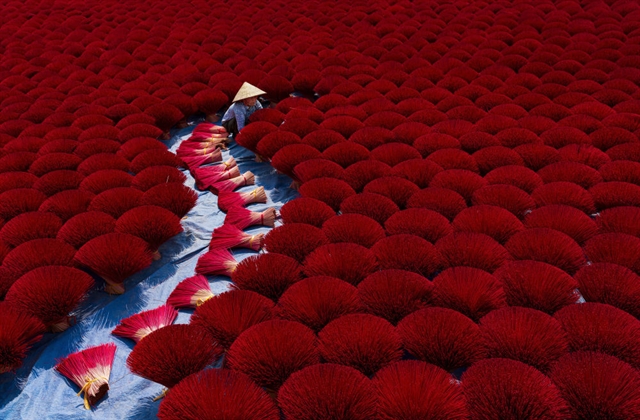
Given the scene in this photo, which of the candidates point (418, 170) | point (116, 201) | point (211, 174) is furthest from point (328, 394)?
point (211, 174)

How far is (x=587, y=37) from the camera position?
3.66m

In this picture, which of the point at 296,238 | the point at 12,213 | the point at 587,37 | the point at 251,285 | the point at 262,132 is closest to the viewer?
the point at 251,285

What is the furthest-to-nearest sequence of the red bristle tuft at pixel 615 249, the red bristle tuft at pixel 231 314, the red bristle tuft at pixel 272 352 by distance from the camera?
1. the red bristle tuft at pixel 615 249
2. the red bristle tuft at pixel 231 314
3. the red bristle tuft at pixel 272 352

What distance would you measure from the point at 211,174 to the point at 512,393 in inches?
75.8

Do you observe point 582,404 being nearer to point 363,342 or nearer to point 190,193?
point 363,342

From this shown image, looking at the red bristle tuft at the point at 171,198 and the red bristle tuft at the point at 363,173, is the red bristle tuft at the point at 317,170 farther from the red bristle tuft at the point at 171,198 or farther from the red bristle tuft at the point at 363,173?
the red bristle tuft at the point at 171,198

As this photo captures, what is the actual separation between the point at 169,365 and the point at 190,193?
1073mm

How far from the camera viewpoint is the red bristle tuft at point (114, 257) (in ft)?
5.60

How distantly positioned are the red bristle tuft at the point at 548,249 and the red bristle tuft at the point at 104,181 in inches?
64.6

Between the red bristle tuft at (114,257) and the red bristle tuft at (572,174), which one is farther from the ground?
the red bristle tuft at (572,174)

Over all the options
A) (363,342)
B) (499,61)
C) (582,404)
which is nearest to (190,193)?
(363,342)

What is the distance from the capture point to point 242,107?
298 cm

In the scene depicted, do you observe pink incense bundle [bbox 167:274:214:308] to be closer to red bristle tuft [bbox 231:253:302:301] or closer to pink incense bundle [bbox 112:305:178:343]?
pink incense bundle [bbox 112:305:178:343]

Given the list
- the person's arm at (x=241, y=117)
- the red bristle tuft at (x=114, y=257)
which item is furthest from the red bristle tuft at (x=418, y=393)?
the person's arm at (x=241, y=117)
